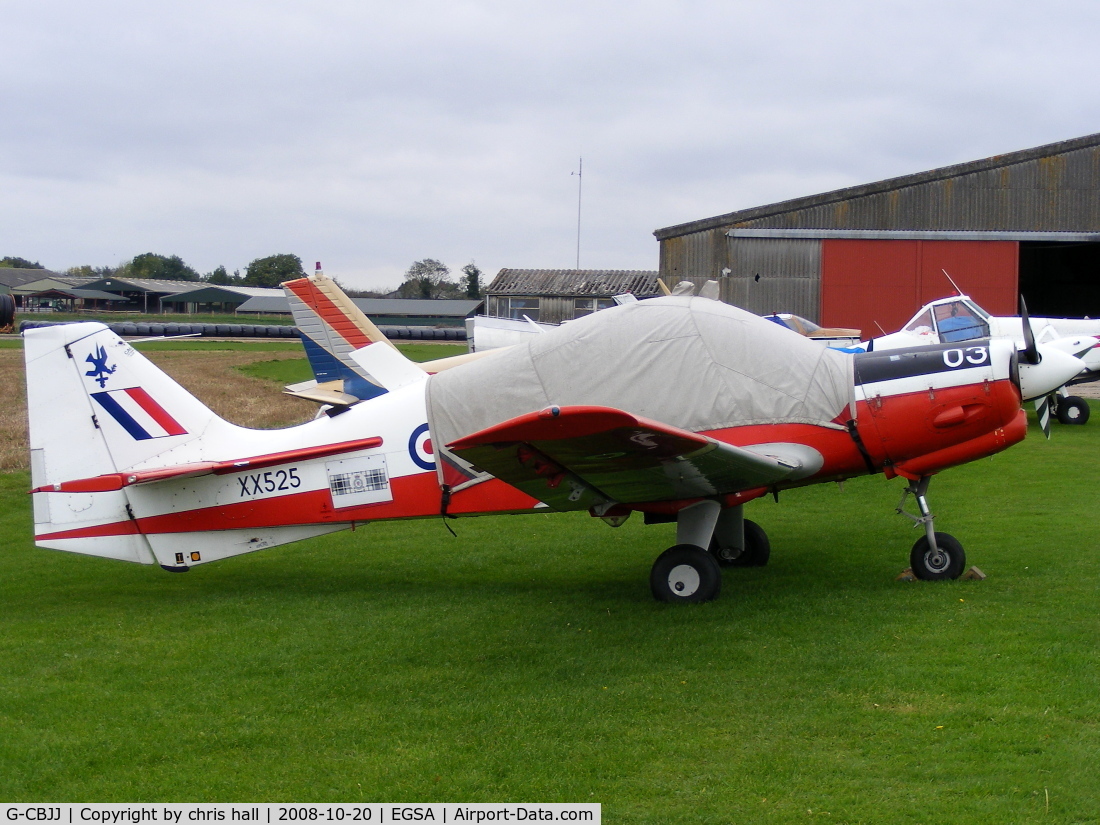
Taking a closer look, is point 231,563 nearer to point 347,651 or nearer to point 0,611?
point 0,611

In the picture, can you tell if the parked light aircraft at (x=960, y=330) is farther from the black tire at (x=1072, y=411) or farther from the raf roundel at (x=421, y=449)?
the raf roundel at (x=421, y=449)

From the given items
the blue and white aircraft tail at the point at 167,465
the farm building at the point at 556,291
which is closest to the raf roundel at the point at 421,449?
the blue and white aircraft tail at the point at 167,465

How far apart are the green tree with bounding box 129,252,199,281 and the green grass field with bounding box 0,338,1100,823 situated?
503 ft

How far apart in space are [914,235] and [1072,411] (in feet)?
34.3

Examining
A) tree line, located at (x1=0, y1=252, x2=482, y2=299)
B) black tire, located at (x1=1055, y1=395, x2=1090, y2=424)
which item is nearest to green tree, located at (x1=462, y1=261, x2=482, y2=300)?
tree line, located at (x1=0, y1=252, x2=482, y2=299)

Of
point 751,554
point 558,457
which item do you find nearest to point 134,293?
point 751,554

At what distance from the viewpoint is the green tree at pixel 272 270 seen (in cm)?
11544

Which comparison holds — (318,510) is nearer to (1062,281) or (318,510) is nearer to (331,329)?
(331,329)

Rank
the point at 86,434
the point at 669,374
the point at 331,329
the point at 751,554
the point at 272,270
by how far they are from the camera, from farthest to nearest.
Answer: the point at 272,270
the point at 331,329
the point at 751,554
the point at 86,434
the point at 669,374

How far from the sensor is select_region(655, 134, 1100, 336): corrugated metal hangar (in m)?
28.5

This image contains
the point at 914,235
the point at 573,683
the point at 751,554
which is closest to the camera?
the point at 573,683

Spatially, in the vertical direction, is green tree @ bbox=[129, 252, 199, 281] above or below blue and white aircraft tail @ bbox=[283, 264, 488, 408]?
above

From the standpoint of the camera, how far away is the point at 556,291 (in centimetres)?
4775

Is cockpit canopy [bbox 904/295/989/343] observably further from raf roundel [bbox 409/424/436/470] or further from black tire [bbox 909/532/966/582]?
raf roundel [bbox 409/424/436/470]
